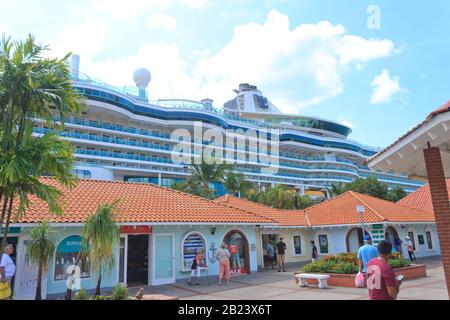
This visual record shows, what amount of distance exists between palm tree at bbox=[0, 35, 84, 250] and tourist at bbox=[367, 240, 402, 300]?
5.78 meters

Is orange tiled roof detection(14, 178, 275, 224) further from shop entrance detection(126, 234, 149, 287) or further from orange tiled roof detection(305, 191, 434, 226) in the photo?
orange tiled roof detection(305, 191, 434, 226)

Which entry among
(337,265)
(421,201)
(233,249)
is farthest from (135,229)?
(421,201)

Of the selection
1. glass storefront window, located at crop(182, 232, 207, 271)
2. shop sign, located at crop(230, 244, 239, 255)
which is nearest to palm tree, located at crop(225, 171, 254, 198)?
shop sign, located at crop(230, 244, 239, 255)

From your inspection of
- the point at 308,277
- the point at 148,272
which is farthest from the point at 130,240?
the point at 308,277

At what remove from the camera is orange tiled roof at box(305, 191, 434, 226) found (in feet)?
68.5

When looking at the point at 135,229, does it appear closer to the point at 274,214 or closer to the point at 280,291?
the point at 280,291

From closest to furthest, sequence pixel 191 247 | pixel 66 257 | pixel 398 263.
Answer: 1. pixel 66 257
2. pixel 398 263
3. pixel 191 247

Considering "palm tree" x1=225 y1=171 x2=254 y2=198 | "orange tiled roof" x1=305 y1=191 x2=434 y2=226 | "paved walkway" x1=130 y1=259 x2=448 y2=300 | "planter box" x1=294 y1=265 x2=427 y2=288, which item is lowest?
"paved walkway" x1=130 y1=259 x2=448 y2=300

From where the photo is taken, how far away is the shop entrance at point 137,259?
13971 millimetres

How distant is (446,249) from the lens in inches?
214

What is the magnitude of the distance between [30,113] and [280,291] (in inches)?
351

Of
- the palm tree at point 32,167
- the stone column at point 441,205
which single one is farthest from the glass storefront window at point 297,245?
the palm tree at point 32,167

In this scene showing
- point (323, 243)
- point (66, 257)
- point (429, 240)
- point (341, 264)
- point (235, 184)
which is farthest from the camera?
point (235, 184)

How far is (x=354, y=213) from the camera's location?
22.4m
